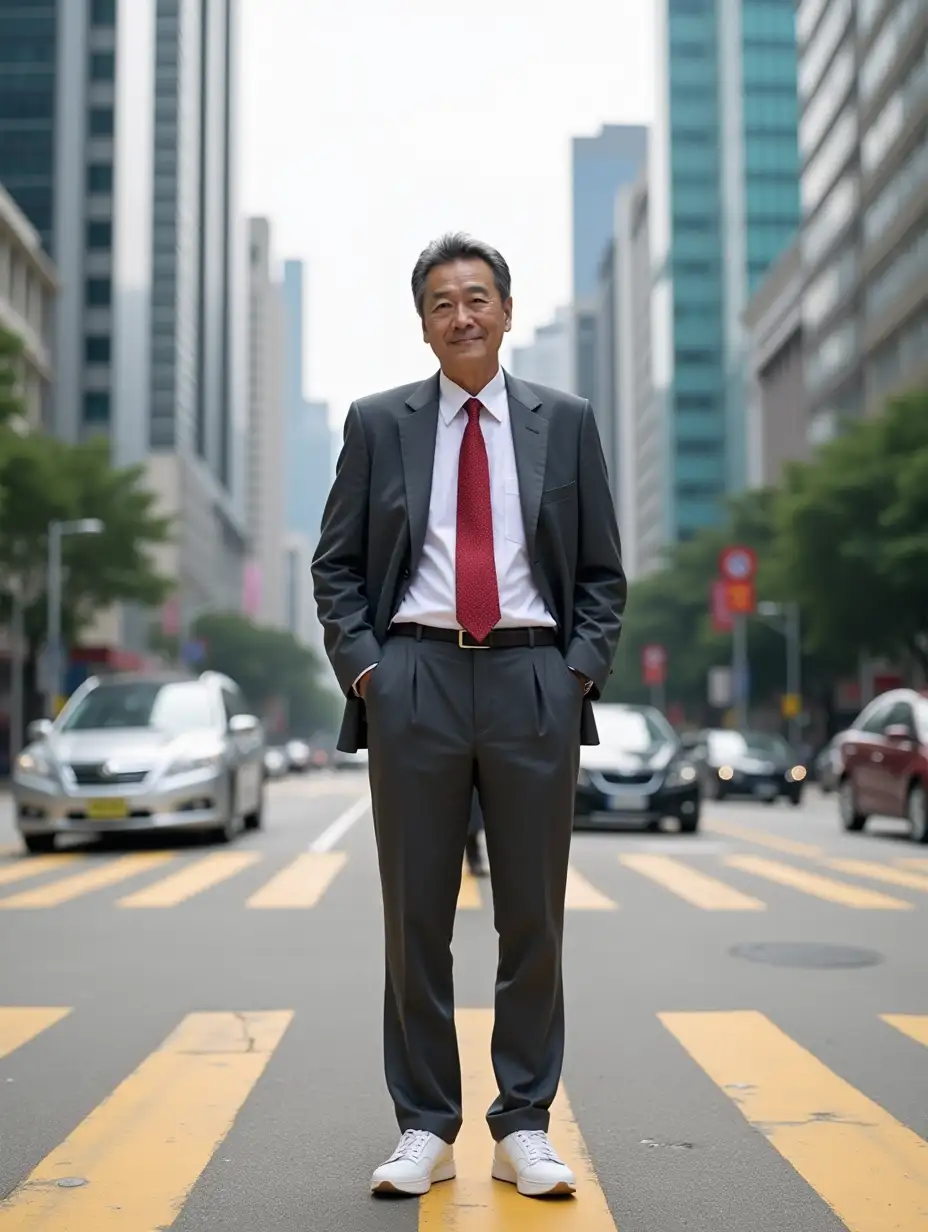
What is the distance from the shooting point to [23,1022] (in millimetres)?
6344

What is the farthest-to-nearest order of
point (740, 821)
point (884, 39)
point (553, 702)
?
point (884, 39) → point (740, 821) → point (553, 702)

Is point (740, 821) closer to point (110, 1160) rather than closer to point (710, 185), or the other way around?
point (110, 1160)

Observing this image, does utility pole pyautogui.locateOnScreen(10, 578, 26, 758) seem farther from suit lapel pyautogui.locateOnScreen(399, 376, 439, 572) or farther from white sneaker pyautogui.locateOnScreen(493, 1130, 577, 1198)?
white sneaker pyautogui.locateOnScreen(493, 1130, 577, 1198)

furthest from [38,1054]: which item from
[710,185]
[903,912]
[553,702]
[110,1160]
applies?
[710,185]

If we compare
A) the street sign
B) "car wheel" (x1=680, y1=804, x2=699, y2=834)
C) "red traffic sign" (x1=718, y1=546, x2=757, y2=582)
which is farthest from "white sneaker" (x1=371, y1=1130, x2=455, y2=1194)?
the street sign

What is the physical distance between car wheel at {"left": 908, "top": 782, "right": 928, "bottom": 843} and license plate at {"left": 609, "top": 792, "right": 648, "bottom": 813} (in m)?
2.75

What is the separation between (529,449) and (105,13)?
90801 millimetres

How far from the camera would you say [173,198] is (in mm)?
104312

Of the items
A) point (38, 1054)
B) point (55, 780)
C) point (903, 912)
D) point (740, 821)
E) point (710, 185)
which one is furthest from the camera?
point (710, 185)

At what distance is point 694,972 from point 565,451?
4.03 m

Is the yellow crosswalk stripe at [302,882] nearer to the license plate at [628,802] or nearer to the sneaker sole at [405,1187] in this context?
the license plate at [628,802]

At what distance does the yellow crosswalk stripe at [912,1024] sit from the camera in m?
6.00

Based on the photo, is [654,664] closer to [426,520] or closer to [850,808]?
[850,808]

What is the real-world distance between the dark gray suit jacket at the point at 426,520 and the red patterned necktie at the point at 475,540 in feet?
0.28
